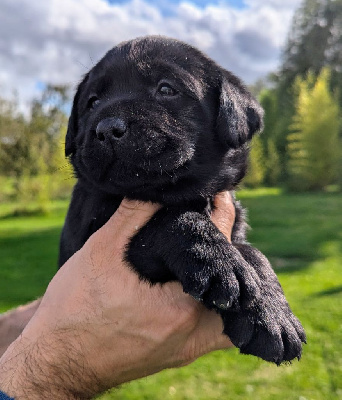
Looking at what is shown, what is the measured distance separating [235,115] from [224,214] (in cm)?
48

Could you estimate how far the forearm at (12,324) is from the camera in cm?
275

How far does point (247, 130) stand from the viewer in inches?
87.2

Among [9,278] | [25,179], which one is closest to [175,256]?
[9,278]

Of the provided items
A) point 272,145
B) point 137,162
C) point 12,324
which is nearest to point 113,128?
Result: point 137,162

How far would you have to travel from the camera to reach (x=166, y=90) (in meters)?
2.08

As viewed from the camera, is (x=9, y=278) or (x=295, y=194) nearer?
(x=9, y=278)

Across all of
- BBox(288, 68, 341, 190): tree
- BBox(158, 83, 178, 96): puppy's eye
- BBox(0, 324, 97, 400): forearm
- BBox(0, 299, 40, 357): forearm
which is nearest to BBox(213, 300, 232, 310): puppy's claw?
BBox(0, 324, 97, 400): forearm

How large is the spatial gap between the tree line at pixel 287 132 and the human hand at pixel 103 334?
32.1 feet

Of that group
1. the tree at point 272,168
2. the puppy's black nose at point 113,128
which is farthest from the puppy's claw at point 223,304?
the tree at point 272,168

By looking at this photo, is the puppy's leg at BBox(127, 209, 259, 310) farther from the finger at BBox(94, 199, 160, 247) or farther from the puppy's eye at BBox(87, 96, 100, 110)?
the puppy's eye at BBox(87, 96, 100, 110)

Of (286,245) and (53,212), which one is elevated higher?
(286,245)

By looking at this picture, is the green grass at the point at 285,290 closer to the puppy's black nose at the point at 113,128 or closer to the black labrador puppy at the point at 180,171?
the black labrador puppy at the point at 180,171

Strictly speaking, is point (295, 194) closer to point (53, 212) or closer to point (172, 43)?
point (53, 212)

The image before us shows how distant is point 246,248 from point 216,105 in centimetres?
71
